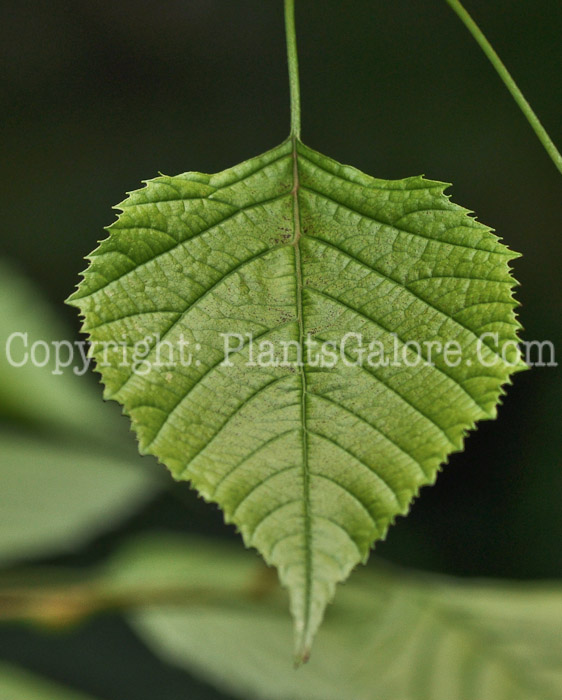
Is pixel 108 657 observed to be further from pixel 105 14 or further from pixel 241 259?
pixel 105 14

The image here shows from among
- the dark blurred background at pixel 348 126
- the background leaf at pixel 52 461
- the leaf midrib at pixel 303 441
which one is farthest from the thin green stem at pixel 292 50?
the dark blurred background at pixel 348 126

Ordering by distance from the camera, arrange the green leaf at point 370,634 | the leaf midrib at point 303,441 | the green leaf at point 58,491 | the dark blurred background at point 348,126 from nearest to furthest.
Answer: the leaf midrib at point 303,441, the green leaf at point 370,634, the green leaf at point 58,491, the dark blurred background at point 348,126

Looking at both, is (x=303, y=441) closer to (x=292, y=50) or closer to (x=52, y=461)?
(x=292, y=50)

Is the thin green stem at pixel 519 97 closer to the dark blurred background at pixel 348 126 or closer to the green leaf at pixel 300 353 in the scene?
the green leaf at pixel 300 353

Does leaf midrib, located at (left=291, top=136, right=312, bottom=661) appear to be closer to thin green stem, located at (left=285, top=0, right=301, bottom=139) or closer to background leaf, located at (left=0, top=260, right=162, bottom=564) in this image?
thin green stem, located at (left=285, top=0, right=301, bottom=139)

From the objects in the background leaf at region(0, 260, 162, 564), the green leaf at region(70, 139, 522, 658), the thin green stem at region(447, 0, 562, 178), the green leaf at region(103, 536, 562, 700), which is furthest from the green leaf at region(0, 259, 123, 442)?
the thin green stem at region(447, 0, 562, 178)

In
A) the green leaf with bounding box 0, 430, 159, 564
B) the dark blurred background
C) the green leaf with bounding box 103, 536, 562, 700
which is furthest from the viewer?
the dark blurred background

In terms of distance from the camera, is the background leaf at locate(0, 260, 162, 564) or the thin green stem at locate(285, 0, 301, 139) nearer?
the thin green stem at locate(285, 0, 301, 139)
